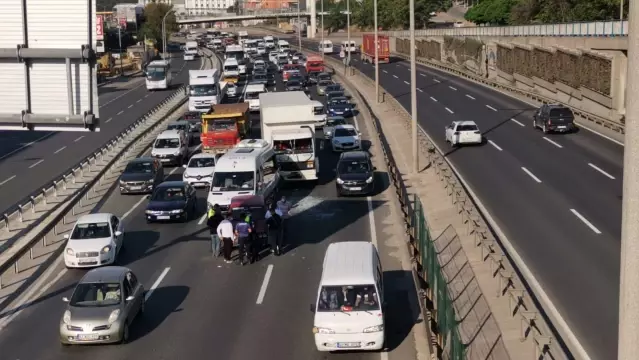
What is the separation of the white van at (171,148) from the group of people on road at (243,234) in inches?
637

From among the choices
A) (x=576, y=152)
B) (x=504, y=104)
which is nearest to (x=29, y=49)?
(x=576, y=152)

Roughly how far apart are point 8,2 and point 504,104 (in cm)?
5350

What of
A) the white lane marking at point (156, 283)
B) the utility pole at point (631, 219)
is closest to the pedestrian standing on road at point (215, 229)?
the white lane marking at point (156, 283)

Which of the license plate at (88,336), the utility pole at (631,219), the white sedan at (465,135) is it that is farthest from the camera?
the white sedan at (465,135)

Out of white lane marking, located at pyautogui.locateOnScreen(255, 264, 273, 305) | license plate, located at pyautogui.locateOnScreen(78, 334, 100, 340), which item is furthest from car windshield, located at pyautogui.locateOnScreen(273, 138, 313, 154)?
license plate, located at pyautogui.locateOnScreen(78, 334, 100, 340)

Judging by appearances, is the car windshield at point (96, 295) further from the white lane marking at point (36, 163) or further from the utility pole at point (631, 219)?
the white lane marking at point (36, 163)

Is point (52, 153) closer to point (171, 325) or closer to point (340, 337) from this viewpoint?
point (171, 325)

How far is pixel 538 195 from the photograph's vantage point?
33.0 metres

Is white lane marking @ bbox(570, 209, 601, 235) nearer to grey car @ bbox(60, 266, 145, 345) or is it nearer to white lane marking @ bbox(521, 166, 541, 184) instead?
white lane marking @ bbox(521, 166, 541, 184)

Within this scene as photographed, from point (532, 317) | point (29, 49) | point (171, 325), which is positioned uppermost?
point (29, 49)

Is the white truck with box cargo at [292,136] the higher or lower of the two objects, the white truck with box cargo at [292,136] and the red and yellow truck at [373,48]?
the lower

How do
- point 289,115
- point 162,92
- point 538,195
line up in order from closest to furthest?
point 538,195 → point 289,115 → point 162,92

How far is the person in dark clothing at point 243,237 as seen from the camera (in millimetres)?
25922

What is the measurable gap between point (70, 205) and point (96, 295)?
13.9m
